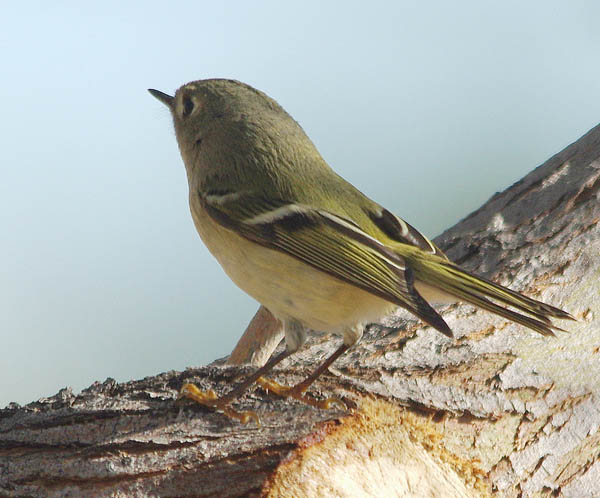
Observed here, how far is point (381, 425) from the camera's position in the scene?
4.77ft

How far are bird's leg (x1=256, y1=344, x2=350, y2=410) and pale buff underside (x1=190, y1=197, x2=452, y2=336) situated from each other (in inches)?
4.1

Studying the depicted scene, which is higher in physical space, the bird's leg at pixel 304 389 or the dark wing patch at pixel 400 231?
the dark wing patch at pixel 400 231

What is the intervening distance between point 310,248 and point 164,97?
3.38ft

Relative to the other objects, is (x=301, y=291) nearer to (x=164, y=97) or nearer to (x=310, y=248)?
(x=310, y=248)

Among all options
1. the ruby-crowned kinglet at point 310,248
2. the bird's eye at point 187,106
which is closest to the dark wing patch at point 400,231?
the ruby-crowned kinglet at point 310,248

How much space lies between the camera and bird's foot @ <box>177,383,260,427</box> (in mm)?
1463

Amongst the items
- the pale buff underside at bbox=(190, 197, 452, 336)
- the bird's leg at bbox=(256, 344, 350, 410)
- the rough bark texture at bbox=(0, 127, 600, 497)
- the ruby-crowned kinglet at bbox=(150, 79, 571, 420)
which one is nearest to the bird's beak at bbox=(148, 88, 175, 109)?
the ruby-crowned kinglet at bbox=(150, 79, 571, 420)

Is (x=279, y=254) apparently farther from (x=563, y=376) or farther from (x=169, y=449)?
(x=563, y=376)

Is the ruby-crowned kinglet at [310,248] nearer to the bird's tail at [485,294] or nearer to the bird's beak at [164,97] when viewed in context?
the bird's tail at [485,294]

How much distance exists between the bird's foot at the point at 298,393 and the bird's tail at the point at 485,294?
15.1 inches

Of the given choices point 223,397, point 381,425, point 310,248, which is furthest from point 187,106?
point 381,425

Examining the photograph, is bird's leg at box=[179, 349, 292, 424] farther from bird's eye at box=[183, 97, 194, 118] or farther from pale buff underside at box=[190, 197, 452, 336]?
bird's eye at box=[183, 97, 194, 118]

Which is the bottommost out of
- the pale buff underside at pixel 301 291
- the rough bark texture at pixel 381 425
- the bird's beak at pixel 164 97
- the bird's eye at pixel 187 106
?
the rough bark texture at pixel 381 425

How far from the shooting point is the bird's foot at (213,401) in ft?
4.80
